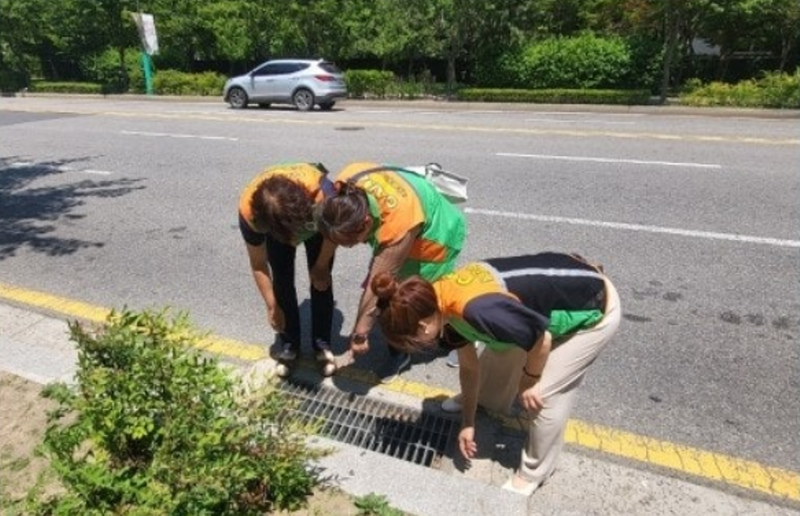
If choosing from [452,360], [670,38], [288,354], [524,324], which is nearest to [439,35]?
[670,38]

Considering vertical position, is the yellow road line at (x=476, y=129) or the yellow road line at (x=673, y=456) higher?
the yellow road line at (x=476, y=129)

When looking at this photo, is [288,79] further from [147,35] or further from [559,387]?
[559,387]

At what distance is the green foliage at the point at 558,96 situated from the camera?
16.6 meters

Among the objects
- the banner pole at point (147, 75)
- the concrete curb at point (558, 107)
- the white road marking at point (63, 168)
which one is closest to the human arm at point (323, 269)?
the white road marking at point (63, 168)

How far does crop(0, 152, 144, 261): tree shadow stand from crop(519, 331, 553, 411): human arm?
4678 millimetres

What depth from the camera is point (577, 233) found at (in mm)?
5320

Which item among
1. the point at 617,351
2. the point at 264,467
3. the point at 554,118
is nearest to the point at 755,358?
the point at 617,351

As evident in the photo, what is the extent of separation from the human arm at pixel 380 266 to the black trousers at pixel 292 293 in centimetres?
58

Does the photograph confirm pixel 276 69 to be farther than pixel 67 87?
No

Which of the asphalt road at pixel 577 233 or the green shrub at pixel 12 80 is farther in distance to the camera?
the green shrub at pixel 12 80

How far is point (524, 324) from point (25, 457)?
86.2 inches

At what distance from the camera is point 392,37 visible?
69.9ft

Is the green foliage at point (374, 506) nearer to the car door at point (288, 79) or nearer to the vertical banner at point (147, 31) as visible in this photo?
the car door at point (288, 79)

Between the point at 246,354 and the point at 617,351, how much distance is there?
87.6 inches
